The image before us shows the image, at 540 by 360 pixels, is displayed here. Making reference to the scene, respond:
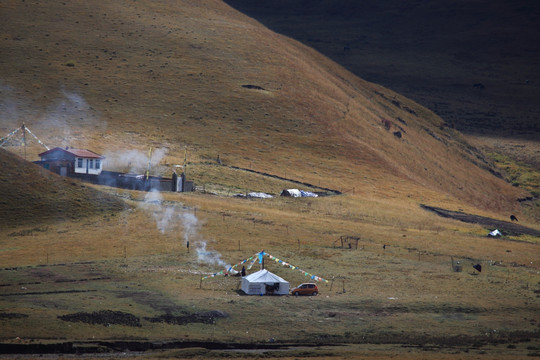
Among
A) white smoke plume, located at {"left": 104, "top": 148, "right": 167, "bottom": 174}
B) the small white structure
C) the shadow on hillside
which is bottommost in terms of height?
the shadow on hillside

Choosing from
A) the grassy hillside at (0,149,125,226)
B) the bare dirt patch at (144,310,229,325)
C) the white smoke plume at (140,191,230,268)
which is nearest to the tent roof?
the white smoke plume at (140,191,230,268)

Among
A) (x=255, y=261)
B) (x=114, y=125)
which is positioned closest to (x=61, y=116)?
(x=114, y=125)

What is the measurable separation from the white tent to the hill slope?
4253 cm

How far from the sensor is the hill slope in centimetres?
11175

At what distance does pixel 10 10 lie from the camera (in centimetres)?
14450

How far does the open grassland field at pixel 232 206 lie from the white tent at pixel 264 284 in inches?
34.6

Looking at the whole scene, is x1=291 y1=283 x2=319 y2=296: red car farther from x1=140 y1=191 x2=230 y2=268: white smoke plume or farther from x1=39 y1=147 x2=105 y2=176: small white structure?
x1=39 y1=147 x2=105 y2=176: small white structure

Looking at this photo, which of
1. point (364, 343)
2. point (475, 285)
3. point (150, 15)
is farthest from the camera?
point (150, 15)

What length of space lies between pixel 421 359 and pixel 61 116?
3181 inches

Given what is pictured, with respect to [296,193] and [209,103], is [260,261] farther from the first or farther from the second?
[209,103]

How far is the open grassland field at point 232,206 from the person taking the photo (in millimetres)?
46656

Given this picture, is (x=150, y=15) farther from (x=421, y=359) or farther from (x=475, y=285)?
(x=421, y=359)

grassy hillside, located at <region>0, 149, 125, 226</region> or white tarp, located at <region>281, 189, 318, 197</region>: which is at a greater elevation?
white tarp, located at <region>281, 189, 318, 197</region>

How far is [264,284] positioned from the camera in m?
53.8
